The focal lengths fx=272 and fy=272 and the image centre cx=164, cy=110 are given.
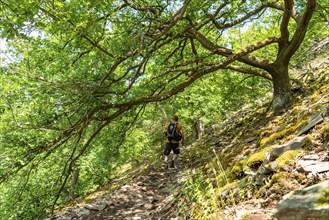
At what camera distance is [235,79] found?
40.5ft

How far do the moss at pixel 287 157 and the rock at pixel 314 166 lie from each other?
262 mm

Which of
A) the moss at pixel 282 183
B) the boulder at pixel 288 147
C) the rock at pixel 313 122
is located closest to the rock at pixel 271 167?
the moss at pixel 282 183

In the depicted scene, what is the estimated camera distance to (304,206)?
2.45 meters

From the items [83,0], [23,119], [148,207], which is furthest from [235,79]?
[23,119]

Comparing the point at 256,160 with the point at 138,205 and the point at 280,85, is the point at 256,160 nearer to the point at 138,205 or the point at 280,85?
the point at 138,205

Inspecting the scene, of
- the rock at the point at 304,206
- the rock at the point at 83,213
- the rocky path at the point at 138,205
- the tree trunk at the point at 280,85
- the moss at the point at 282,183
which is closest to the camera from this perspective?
the rock at the point at 304,206

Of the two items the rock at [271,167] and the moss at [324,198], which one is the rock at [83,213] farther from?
the moss at [324,198]

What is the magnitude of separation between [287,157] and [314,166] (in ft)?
2.25

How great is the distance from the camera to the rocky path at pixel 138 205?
6832 millimetres

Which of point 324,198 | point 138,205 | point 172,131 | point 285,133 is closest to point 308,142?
point 285,133

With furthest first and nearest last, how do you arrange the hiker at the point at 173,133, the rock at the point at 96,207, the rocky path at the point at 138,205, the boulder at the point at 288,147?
1. the hiker at the point at 173,133
2. the rock at the point at 96,207
3. the rocky path at the point at 138,205
4. the boulder at the point at 288,147

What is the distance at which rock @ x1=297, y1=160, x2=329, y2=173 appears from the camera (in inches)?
134

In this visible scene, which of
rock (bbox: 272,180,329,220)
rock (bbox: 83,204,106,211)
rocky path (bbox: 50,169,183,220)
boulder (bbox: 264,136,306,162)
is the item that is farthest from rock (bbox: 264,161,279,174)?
rock (bbox: 83,204,106,211)

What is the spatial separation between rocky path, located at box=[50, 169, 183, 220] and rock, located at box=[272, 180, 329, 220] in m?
3.06
